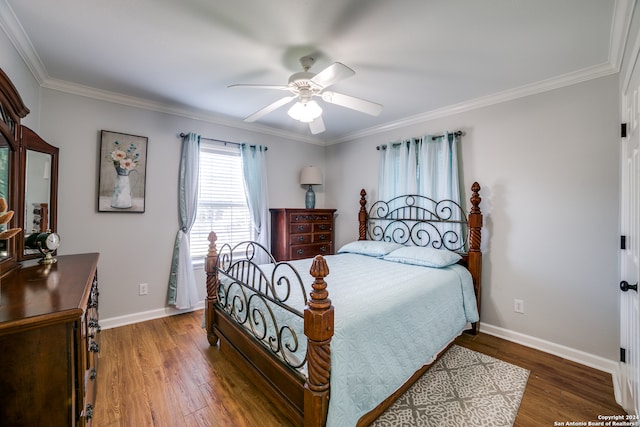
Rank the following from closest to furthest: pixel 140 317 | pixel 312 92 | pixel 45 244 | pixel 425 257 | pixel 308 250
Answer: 1. pixel 45 244
2. pixel 312 92
3. pixel 425 257
4. pixel 140 317
5. pixel 308 250

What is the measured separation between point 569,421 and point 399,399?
1.02 meters

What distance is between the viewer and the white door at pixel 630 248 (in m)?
1.46

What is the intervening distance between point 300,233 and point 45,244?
2.61 m

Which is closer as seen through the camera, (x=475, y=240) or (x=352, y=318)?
(x=352, y=318)

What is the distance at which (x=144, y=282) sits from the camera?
121 inches

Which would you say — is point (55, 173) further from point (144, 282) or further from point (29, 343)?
point (29, 343)

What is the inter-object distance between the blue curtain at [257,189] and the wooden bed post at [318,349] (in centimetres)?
258

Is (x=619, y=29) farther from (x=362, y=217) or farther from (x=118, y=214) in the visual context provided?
(x=118, y=214)

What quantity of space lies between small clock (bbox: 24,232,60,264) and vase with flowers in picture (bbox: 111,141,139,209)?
113cm

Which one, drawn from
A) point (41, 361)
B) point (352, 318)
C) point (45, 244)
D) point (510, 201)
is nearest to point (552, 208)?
point (510, 201)

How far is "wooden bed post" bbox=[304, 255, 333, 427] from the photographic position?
1.33 m

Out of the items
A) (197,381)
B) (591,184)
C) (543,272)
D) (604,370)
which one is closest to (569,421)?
(604,370)

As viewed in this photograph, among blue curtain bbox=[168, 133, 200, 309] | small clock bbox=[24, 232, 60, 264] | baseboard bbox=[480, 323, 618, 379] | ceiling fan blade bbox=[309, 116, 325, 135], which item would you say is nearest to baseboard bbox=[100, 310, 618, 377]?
baseboard bbox=[480, 323, 618, 379]

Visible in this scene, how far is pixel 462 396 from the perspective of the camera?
6.24 ft
